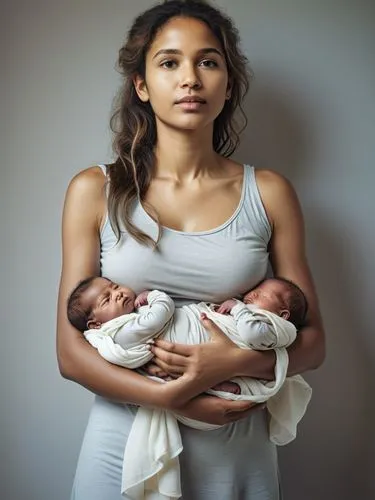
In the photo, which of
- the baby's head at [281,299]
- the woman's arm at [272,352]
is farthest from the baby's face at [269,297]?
the woman's arm at [272,352]

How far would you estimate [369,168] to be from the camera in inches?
76.6

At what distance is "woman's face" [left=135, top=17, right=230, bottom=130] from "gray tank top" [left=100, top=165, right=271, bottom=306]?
0.25 m

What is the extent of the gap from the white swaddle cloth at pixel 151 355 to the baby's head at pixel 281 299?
0.13ft

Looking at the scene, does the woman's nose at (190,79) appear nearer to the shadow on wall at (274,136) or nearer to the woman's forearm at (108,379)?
the shadow on wall at (274,136)

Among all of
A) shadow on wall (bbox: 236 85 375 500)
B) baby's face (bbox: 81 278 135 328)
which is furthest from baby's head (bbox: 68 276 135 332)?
shadow on wall (bbox: 236 85 375 500)

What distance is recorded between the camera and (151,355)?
1.35 m

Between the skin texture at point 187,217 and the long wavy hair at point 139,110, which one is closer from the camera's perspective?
the skin texture at point 187,217

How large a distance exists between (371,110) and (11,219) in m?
1.12

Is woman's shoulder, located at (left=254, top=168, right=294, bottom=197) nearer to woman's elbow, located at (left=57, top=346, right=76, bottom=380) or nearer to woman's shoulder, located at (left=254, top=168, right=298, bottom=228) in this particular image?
woman's shoulder, located at (left=254, top=168, right=298, bottom=228)

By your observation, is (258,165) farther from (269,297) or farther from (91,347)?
(91,347)

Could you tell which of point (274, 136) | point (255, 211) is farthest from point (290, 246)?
point (274, 136)

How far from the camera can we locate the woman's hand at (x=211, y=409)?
1.34 m

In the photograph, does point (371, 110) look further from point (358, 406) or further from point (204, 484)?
point (204, 484)

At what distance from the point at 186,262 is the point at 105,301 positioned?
21 cm
